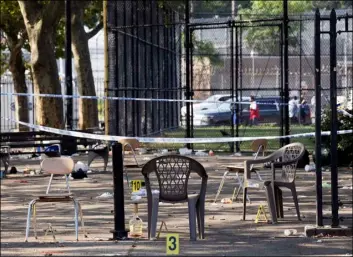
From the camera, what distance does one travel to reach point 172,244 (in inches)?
437

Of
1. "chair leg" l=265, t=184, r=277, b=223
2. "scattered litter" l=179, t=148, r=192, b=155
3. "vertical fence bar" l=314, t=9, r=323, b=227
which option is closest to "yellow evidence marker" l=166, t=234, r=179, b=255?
"vertical fence bar" l=314, t=9, r=323, b=227

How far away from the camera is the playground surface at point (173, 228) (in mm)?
11664

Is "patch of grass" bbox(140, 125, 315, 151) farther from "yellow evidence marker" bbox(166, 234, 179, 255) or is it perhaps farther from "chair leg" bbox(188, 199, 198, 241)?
"yellow evidence marker" bbox(166, 234, 179, 255)

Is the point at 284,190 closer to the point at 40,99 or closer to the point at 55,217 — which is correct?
the point at 55,217

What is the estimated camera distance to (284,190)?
17750mm

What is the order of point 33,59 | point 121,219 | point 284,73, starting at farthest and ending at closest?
1. point 33,59
2. point 284,73
3. point 121,219

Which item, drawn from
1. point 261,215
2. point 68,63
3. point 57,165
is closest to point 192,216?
point 57,165

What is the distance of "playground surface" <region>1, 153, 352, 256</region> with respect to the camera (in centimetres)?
1166

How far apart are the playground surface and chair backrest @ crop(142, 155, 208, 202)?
1.75 ft

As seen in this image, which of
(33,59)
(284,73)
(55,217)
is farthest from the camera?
(33,59)

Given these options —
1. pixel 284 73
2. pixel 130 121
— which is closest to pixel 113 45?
pixel 130 121

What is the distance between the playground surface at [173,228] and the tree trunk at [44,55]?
953cm

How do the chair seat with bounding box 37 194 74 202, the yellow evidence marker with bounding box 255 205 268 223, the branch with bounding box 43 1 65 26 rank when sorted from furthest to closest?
the branch with bounding box 43 1 65 26 → the yellow evidence marker with bounding box 255 205 268 223 → the chair seat with bounding box 37 194 74 202

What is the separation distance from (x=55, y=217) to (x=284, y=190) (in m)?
4.55
